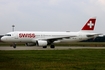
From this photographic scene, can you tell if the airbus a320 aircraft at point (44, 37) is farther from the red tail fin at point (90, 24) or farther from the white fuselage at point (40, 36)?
the red tail fin at point (90, 24)

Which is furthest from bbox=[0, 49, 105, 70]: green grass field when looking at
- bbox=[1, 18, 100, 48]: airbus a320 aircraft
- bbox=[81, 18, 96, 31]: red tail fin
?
bbox=[81, 18, 96, 31]: red tail fin

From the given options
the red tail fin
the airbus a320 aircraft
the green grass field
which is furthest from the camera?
the red tail fin

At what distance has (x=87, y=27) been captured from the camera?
51.6m

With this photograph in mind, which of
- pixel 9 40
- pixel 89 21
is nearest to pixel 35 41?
pixel 9 40

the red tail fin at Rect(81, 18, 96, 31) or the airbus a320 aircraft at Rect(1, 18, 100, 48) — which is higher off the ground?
the red tail fin at Rect(81, 18, 96, 31)

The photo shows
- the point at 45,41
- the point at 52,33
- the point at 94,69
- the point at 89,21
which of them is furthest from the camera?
the point at 89,21

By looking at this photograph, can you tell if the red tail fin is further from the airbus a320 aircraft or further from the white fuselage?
the white fuselage

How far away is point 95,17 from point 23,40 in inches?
602

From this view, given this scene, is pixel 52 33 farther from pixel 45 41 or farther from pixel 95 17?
pixel 95 17

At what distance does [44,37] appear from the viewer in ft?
157

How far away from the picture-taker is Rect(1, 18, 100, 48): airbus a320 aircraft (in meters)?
46.2

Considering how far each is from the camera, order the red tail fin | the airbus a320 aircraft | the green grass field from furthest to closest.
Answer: the red tail fin, the airbus a320 aircraft, the green grass field

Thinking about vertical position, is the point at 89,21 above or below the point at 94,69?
above

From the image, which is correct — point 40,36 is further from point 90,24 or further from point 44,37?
point 90,24
